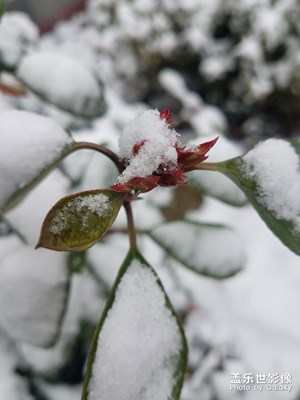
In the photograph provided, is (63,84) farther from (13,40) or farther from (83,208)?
(83,208)

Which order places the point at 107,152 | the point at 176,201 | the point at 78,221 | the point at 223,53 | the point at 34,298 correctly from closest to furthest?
1. the point at 78,221
2. the point at 107,152
3. the point at 34,298
4. the point at 176,201
5. the point at 223,53

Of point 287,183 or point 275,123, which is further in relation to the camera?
point 275,123

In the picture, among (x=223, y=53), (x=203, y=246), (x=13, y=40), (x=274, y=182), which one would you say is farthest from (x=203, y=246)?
(x=223, y=53)

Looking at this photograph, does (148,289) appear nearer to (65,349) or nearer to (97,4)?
(65,349)

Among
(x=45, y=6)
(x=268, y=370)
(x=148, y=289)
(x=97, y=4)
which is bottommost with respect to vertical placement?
(x=268, y=370)

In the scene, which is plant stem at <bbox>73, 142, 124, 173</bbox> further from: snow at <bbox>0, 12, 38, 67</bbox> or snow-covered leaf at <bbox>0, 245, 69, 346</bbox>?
snow at <bbox>0, 12, 38, 67</bbox>

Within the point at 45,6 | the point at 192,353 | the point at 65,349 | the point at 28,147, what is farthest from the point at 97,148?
the point at 45,6
